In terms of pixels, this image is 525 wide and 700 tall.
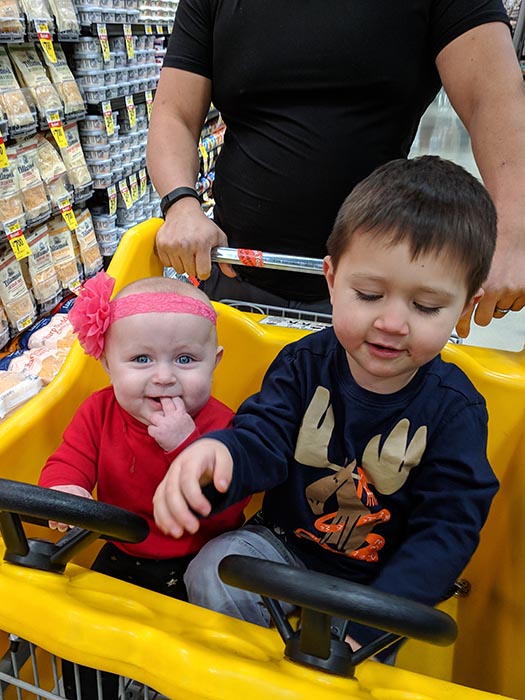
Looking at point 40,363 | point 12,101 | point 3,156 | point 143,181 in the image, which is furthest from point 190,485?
point 143,181

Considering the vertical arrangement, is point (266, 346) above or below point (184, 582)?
above

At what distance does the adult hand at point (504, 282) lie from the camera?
0.96 meters

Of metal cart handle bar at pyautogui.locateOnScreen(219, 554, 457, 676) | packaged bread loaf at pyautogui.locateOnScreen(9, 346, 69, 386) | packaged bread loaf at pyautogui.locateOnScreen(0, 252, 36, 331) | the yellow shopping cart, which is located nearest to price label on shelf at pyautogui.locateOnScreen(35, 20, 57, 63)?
packaged bread loaf at pyautogui.locateOnScreen(0, 252, 36, 331)

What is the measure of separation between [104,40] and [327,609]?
9.01 ft

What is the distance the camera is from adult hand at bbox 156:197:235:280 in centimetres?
114

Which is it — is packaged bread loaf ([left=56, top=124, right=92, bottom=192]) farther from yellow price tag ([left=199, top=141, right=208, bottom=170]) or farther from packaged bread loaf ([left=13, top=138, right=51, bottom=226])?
yellow price tag ([left=199, top=141, right=208, bottom=170])

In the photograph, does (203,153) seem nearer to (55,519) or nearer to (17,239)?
(17,239)

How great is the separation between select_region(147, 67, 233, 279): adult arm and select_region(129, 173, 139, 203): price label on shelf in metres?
1.83

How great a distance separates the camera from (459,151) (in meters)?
6.81

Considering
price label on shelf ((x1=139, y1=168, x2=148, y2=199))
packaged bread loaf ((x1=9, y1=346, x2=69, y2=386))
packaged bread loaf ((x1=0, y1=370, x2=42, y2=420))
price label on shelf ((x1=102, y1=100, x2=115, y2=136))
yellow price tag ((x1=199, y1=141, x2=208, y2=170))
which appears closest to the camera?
packaged bread loaf ((x1=0, y1=370, x2=42, y2=420))

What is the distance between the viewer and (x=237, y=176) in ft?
4.59

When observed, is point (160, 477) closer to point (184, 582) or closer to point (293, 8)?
point (184, 582)

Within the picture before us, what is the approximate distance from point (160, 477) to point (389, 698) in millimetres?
536

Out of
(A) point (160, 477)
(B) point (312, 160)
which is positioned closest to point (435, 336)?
(A) point (160, 477)
